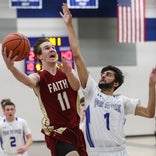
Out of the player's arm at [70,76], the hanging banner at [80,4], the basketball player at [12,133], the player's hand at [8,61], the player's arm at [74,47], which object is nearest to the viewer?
the player's hand at [8,61]

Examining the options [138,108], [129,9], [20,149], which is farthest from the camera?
[129,9]

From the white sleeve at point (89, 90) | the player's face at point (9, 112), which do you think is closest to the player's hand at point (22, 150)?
the player's face at point (9, 112)

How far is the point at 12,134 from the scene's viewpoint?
6562 millimetres

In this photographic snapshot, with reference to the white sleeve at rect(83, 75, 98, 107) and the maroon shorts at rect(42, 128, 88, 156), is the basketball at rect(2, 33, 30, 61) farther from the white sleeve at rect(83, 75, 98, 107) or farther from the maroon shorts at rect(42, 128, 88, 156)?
the maroon shorts at rect(42, 128, 88, 156)

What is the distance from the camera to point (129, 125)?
12.8m

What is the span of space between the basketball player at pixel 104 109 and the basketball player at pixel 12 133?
7.40 ft

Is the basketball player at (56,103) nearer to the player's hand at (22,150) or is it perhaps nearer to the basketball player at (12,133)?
the player's hand at (22,150)

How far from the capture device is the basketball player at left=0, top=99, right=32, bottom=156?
643 cm

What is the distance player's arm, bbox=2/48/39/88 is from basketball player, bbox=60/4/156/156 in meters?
0.49

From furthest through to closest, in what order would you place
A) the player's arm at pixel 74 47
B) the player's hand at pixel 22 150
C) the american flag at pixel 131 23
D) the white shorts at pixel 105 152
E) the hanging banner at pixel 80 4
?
1. the american flag at pixel 131 23
2. the hanging banner at pixel 80 4
3. the player's hand at pixel 22 150
4. the white shorts at pixel 105 152
5. the player's arm at pixel 74 47

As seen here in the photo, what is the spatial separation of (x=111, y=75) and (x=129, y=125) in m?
8.54

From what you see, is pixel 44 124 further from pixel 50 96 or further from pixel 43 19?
pixel 43 19

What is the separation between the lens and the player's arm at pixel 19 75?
391 cm

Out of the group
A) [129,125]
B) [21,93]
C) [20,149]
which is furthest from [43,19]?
[20,149]
